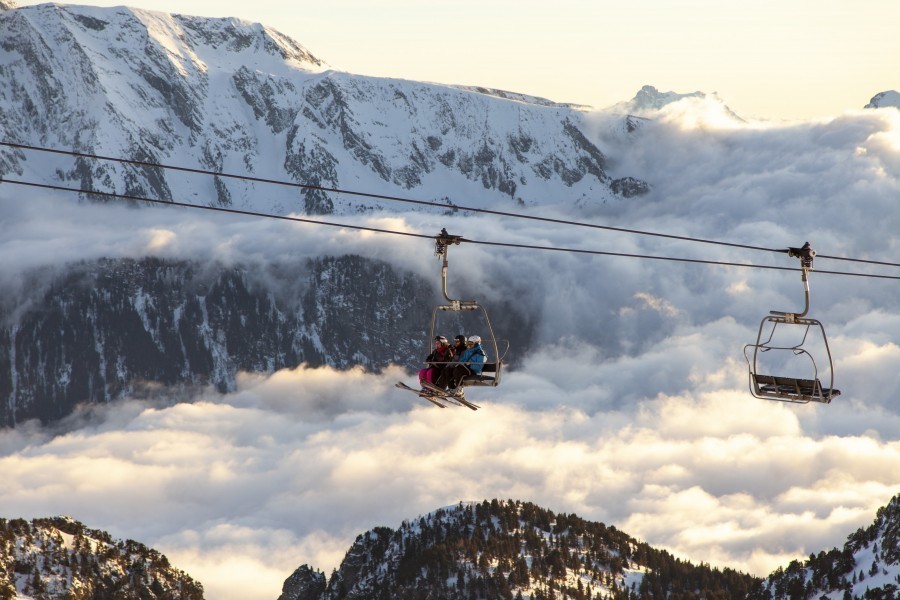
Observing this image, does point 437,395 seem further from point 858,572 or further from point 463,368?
point 858,572

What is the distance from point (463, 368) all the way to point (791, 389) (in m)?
14.1

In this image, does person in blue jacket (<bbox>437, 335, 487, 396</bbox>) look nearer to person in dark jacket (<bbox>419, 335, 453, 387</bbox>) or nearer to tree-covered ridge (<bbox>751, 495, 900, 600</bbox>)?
person in dark jacket (<bbox>419, 335, 453, 387</bbox>)

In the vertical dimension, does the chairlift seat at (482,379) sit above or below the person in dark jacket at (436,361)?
below

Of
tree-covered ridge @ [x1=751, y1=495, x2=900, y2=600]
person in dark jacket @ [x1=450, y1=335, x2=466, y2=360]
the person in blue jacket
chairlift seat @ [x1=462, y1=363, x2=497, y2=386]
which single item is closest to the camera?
chairlift seat @ [x1=462, y1=363, x2=497, y2=386]

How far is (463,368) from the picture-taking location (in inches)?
1998

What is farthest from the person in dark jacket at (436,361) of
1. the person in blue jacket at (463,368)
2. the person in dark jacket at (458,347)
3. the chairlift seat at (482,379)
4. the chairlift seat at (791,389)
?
the chairlift seat at (791,389)

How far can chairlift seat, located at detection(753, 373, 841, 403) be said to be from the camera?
1695 inches

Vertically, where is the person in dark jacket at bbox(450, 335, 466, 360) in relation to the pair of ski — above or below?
above

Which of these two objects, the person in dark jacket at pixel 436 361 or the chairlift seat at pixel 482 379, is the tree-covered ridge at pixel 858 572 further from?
the chairlift seat at pixel 482 379

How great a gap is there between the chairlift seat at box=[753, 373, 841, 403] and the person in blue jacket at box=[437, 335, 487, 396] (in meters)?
11.9

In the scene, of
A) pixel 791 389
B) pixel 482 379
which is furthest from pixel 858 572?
pixel 482 379

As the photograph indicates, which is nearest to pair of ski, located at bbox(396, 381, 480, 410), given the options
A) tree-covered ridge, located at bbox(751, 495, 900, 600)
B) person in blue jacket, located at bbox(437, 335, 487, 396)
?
person in blue jacket, located at bbox(437, 335, 487, 396)

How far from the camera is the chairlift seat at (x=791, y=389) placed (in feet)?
141

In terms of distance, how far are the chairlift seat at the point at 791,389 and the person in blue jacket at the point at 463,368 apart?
11.9 metres
